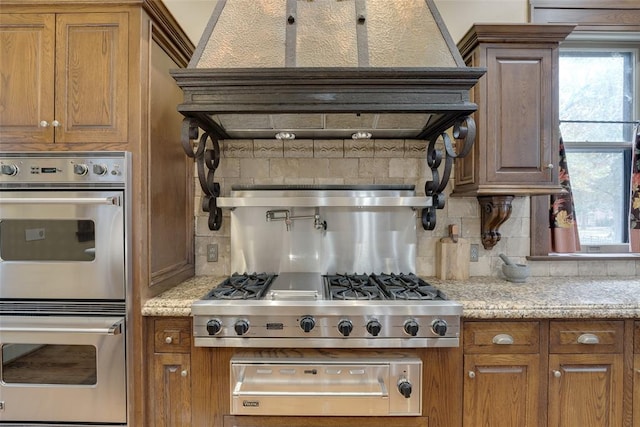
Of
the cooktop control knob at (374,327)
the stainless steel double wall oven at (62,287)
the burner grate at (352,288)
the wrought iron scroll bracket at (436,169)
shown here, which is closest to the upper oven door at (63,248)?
the stainless steel double wall oven at (62,287)

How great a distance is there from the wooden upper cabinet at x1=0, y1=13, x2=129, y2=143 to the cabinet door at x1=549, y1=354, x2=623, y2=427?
236 centimetres

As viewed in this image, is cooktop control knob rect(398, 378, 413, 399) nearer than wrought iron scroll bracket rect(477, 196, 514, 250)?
Yes

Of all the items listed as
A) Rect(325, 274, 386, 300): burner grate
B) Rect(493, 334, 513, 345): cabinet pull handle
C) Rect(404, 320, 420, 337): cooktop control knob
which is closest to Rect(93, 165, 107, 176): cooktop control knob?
Rect(325, 274, 386, 300): burner grate

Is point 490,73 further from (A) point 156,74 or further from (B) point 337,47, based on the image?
(A) point 156,74

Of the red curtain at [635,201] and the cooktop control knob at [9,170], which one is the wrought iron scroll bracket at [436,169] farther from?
the cooktop control knob at [9,170]

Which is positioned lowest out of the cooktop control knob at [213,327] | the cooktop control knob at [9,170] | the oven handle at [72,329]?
the oven handle at [72,329]

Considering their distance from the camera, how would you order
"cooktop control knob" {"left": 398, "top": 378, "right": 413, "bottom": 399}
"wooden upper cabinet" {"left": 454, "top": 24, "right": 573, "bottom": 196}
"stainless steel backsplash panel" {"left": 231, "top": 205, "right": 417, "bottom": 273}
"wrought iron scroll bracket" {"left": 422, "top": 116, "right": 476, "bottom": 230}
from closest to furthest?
1. "cooktop control knob" {"left": 398, "top": 378, "right": 413, "bottom": 399}
2. "wrought iron scroll bracket" {"left": 422, "top": 116, "right": 476, "bottom": 230}
3. "wooden upper cabinet" {"left": 454, "top": 24, "right": 573, "bottom": 196}
4. "stainless steel backsplash panel" {"left": 231, "top": 205, "right": 417, "bottom": 273}

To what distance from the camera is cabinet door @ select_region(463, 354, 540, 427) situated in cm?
144

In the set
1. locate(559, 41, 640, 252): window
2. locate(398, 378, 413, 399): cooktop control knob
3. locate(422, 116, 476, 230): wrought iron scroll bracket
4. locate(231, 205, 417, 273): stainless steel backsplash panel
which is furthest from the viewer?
locate(559, 41, 640, 252): window

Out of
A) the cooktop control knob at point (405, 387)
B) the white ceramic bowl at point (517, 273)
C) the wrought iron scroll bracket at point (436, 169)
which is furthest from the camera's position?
the white ceramic bowl at point (517, 273)

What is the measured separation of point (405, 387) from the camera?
4.51 ft

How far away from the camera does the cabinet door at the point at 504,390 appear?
1441 millimetres

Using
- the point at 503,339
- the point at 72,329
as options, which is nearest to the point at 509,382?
the point at 503,339

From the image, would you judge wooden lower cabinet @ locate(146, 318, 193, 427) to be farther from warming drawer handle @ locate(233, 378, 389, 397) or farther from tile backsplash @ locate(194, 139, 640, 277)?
tile backsplash @ locate(194, 139, 640, 277)
